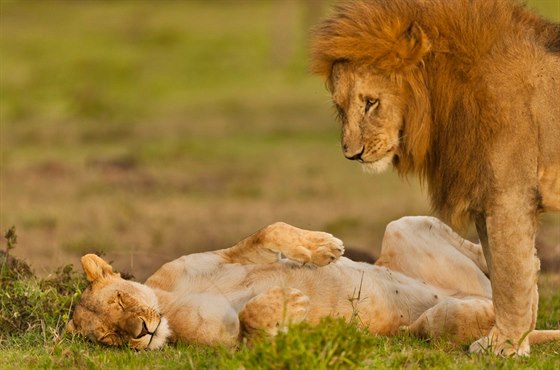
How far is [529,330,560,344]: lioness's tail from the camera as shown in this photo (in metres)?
5.52

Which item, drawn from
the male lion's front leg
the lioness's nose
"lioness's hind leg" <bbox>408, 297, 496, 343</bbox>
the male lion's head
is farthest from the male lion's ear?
"lioness's hind leg" <bbox>408, 297, 496, 343</bbox>

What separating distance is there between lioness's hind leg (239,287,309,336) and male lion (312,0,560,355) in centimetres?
75

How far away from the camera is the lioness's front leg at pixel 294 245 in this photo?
5668 mm

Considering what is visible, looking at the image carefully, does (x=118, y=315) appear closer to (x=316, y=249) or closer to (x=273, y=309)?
(x=273, y=309)

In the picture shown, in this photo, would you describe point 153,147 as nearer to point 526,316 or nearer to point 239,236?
point 239,236

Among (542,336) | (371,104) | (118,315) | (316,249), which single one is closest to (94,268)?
(118,315)

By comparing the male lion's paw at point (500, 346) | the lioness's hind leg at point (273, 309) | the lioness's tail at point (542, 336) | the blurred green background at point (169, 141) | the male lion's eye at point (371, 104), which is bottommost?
the blurred green background at point (169, 141)

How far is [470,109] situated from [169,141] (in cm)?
1552

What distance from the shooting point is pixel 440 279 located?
6309 millimetres

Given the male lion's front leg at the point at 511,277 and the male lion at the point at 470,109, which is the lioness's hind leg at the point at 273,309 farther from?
the male lion's front leg at the point at 511,277

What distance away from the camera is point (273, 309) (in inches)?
202

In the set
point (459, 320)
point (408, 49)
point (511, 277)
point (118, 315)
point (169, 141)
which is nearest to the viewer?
point (511, 277)

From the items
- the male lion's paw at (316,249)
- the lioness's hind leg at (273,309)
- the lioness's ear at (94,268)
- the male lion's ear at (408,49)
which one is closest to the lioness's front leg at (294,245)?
the male lion's paw at (316,249)

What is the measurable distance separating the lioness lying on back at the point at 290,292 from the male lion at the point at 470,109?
545 mm
